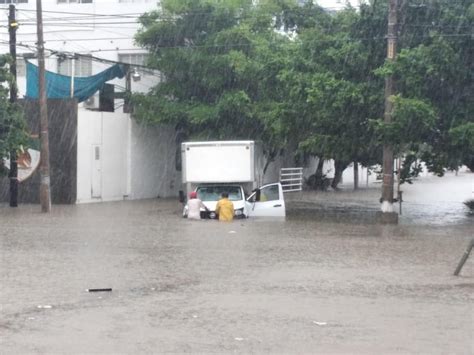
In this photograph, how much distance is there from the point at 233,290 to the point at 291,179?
123ft

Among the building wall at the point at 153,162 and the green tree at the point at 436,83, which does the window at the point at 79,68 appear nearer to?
the building wall at the point at 153,162

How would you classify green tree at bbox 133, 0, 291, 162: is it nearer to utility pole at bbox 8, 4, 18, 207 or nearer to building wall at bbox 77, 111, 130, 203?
building wall at bbox 77, 111, 130, 203

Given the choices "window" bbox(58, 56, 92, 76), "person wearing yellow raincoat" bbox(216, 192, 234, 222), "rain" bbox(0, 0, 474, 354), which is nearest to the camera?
"rain" bbox(0, 0, 474, 354)

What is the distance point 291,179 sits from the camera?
49031 mm

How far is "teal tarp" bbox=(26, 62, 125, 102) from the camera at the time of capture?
32594 mm

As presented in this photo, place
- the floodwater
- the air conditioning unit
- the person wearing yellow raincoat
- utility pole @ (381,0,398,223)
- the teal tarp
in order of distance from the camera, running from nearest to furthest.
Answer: the floodwater → utility pole @ (381,0,398,223) → the person wearing yellow raincoat → the teal tarp → the air conditioning unit

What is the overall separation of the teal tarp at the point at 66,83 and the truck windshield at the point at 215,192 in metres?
9.41

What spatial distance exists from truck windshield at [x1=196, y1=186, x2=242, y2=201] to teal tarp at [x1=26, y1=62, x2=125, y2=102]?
941 cm

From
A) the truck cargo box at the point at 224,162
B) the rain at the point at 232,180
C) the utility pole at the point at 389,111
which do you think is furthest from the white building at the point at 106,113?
the utility pole at the point at 389,111

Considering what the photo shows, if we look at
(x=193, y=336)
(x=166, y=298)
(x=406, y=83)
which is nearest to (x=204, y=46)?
(x=406, y=83)

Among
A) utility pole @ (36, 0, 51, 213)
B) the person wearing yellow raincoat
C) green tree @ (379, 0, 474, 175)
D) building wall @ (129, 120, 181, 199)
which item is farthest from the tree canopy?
utility pole @ (36, 0, 51, 213)

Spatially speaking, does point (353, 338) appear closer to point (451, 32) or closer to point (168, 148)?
point (451, 32)

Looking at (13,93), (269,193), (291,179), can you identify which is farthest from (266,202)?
(291,179)

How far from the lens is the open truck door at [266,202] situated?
25422mm
